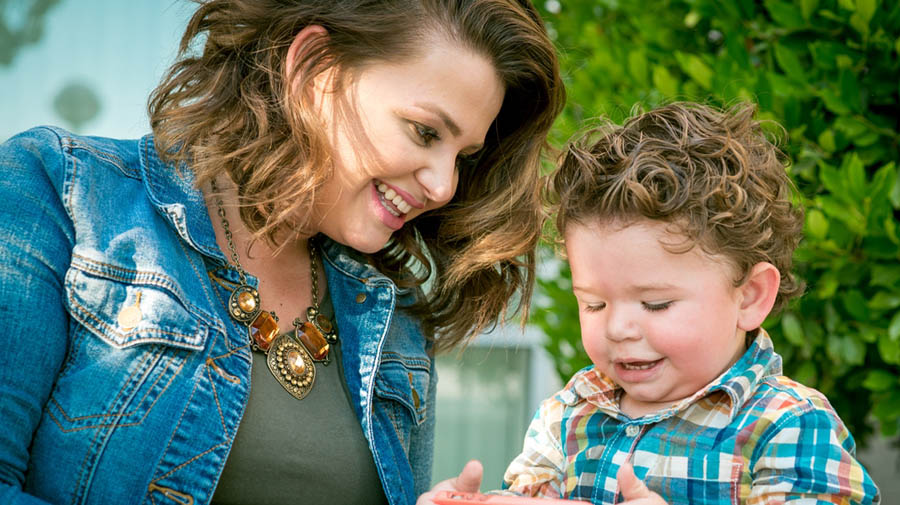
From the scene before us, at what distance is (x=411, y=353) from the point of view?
2.12 metres

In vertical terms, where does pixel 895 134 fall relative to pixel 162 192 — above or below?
above

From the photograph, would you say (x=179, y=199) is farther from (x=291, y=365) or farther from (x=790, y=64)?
(x=790, y=64)

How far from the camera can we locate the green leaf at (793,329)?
90.4 inches

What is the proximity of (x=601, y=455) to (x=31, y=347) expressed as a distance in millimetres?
980

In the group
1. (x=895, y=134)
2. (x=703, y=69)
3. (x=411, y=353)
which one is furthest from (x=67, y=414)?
(x=895, y=134)

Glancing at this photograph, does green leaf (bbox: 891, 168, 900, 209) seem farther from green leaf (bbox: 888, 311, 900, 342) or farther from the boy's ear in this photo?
the boy's ear

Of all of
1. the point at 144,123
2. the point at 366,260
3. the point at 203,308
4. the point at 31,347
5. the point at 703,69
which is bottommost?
the point at 31,347

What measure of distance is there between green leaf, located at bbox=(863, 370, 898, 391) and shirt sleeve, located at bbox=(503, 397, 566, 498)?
84 cm

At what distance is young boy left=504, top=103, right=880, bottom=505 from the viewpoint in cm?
151

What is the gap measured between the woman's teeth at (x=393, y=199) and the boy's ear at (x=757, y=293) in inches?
27.1

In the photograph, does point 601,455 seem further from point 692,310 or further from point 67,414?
point 67,414

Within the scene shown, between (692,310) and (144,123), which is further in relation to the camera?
(144,123)

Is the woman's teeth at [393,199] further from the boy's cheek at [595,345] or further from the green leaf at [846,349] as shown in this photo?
the green leaf at [846,349]

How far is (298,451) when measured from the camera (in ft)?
5.73
